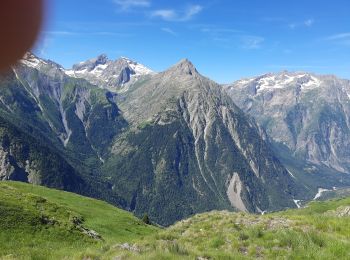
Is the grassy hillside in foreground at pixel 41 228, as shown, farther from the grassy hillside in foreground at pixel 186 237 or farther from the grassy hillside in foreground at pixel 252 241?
the grassy hillside in foreground at pixel 252 241

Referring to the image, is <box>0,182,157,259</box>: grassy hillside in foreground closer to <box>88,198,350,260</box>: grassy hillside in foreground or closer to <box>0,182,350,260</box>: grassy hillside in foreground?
<box>0,182,350,260</box>: grassy hillside in foreground

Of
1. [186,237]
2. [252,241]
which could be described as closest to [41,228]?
[186,237]

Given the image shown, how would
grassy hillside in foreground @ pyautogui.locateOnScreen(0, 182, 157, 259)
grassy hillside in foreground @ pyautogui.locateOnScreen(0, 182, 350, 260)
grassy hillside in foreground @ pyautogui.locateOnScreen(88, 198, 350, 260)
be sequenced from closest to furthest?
1. grassy hillside in foreground @ pyautogui.locateOnScreen(88, 198, 350, 260)
2. grassy hillside in foreground @ pyautogui.locateOnScreen(0, 182, 350, 260)
3. grassy hillside in foreground @ pyautogui.locateOnScreen(0, 182, 157, 259)

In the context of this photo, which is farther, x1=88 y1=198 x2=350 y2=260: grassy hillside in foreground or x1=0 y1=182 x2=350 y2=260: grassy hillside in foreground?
x1=0 y1=182 x2=350 y2=260: grassy hillside in foreground

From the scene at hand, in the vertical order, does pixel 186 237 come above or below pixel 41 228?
above

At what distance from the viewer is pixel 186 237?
2703cm

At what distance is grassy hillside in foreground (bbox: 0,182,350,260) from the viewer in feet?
61.3

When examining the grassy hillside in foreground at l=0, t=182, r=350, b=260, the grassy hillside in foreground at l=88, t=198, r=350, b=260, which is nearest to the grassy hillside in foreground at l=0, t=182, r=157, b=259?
the grassy hillside in foreground at l=0, t=182, r=350, b=260

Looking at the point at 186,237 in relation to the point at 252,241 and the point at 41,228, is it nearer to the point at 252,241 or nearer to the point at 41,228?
the point at 252,241

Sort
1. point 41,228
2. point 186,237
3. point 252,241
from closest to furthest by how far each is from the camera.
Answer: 1. point 252,241
2. point 186,237
3. point 41,228

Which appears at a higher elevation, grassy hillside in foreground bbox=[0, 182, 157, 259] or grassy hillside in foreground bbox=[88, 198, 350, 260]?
grassy hillside in foreground bbox=[88, 198, 350, 260]

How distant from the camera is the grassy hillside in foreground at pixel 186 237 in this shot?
1867 cm

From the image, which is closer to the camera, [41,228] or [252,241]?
[252,241]

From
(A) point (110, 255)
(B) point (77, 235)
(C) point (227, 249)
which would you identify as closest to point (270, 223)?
(C) point (227, 249)
